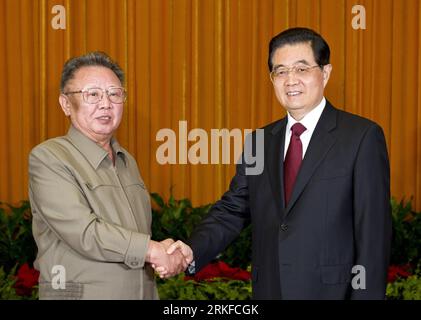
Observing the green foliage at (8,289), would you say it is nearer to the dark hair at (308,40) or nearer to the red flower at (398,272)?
the dark hair at (308,40)

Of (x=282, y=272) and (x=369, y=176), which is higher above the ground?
(x=369, y=176)

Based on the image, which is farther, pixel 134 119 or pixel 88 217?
pixel 134 119

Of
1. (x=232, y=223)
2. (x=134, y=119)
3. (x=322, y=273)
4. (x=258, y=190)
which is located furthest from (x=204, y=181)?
(x=322, y=273)

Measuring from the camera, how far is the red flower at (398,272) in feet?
11.0

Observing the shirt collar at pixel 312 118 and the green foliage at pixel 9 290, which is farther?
the green foliage at pixel 9 290

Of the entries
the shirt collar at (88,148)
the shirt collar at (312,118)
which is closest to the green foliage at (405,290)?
the shirt collar at (312,118)

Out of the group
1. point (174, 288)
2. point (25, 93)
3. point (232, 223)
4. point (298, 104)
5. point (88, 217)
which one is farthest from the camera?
point (25, 93)

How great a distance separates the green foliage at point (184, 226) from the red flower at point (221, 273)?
23cm

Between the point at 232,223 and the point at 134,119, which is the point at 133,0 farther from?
the point at 232,223

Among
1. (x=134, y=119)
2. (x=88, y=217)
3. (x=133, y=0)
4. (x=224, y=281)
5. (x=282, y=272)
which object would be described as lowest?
(x=224, y=281)

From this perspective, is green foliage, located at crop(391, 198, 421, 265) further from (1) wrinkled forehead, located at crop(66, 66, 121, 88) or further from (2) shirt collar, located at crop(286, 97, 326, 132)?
(1) wrinkled forehead, located at crop(66, 66, 121, 88)

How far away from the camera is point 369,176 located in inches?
86.1

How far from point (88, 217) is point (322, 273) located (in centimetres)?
77

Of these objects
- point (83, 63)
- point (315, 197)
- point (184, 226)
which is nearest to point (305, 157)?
point (315, 197)
